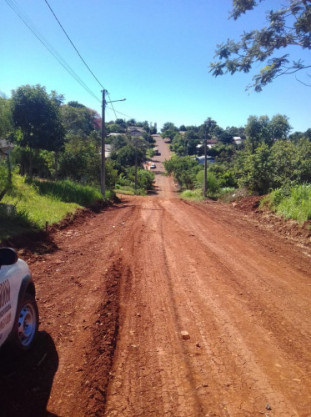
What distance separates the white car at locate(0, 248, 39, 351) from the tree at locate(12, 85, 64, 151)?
16580mm

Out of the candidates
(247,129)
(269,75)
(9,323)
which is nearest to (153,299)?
(9,323)

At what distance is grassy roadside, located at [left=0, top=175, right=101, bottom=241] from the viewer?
902 centimetres

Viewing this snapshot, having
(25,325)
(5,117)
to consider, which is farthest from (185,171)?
(25,325)

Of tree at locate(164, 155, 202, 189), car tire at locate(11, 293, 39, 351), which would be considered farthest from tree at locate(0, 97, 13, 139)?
tree at locate(164, 155, 202, 189)

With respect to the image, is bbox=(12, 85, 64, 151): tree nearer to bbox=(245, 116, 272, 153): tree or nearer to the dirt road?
the dirt road

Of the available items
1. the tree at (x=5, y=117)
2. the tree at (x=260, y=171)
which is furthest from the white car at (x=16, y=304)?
the tree at (x=260, y=171)

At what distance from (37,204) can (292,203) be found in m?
10.7

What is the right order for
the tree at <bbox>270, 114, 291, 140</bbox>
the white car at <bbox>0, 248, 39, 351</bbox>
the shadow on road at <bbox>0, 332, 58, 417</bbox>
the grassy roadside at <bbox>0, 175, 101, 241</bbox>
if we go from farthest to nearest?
1. the tree at <bbox>270, 114, 291, 140</bbox>
2. the grassy roadside at <bbox>0, 175, 101, 241</bbox>
3. the white car at <bbox>0, 248, 39, 351</bbox>
4. the shadow on road at <bbox>0, 332, 58, 417</bbox>

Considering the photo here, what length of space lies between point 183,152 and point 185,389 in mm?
113250

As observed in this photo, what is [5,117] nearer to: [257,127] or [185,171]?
[185,171]

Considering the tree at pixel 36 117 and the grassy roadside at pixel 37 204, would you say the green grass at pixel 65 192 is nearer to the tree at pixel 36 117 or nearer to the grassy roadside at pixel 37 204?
the grassy roadside at pixel 37 204

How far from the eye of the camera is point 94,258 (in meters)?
7.20

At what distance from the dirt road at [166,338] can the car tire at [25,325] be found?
0.14 meters

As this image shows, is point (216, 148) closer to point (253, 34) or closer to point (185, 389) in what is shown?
point (253, 34)
